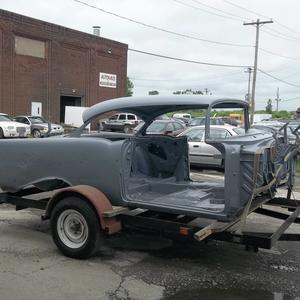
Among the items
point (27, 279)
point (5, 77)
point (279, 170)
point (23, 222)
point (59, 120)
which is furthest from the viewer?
point (59, 120)

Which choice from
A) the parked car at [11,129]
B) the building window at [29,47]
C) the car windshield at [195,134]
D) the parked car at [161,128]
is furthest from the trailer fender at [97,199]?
the building window at [29,47]

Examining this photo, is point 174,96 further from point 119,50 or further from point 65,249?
point 119,50

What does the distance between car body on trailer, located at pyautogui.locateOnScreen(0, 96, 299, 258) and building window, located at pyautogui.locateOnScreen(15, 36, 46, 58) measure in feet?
119

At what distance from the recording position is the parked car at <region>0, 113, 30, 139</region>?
29281 mm

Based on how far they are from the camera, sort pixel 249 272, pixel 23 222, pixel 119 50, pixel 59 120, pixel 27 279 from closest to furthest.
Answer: pixel 27 279 < pixel 249 272 < pixel 23 222 < pixel 59 120 < pixel 119 50

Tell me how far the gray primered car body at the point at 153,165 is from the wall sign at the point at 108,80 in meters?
43.8

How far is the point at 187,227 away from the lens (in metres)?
5.52

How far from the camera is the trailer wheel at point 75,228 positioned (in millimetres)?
5867

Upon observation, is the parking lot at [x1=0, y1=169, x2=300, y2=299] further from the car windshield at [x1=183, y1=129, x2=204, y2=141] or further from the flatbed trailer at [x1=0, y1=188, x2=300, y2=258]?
the car windshield at [x1=183, y1=129, x2=204, y2=141]

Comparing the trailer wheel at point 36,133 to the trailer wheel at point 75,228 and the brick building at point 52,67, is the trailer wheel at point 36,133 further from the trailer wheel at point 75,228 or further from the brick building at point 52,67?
the trailer wheel at point 75,228

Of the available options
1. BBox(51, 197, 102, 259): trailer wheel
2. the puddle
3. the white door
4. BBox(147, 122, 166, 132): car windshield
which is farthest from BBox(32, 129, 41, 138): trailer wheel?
the puddle

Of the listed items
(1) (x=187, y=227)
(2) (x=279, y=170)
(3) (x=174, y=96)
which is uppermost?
(3) (x=174, y=96)

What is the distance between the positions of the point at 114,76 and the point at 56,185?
46.6 metres

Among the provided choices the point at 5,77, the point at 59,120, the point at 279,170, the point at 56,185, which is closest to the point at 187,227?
the point at 279,170
